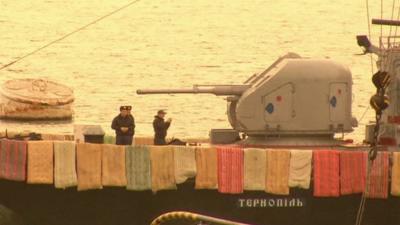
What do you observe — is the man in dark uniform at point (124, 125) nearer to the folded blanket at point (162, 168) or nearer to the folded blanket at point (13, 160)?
the folded blanket at point (162, 168)

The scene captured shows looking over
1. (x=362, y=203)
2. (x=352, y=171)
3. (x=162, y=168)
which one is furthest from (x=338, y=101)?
(x=162, y=168)

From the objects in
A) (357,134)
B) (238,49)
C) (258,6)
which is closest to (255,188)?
(357,134)

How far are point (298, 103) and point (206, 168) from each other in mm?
2134

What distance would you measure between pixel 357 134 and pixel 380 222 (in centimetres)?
1586

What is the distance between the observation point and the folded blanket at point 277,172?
30344 mm

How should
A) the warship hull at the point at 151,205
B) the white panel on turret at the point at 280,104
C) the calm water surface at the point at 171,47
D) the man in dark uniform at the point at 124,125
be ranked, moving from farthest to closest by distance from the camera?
the calm water surface at the point at 171,47 < the man in dark uniform at the point at 124,125 < the white panel on turret at the point at 280,104 < the warship hull at the point at 151,205

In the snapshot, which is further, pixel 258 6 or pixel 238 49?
pixel 258 6

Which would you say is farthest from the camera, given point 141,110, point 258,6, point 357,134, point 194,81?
point 258,6

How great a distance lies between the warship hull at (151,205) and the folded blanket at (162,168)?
0.16 meters

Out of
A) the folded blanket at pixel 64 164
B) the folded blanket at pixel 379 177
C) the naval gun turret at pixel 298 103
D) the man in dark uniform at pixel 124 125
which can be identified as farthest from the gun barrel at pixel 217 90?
the folded blanket at pixel 379 177

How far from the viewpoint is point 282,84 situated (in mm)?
31078

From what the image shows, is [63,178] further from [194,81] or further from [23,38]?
[23,38]

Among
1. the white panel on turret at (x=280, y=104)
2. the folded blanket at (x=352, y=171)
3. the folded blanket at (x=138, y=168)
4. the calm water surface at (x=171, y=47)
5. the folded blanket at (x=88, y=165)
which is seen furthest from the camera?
the calm water surface at (x=171, y=47)

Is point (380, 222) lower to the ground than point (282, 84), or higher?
lower
